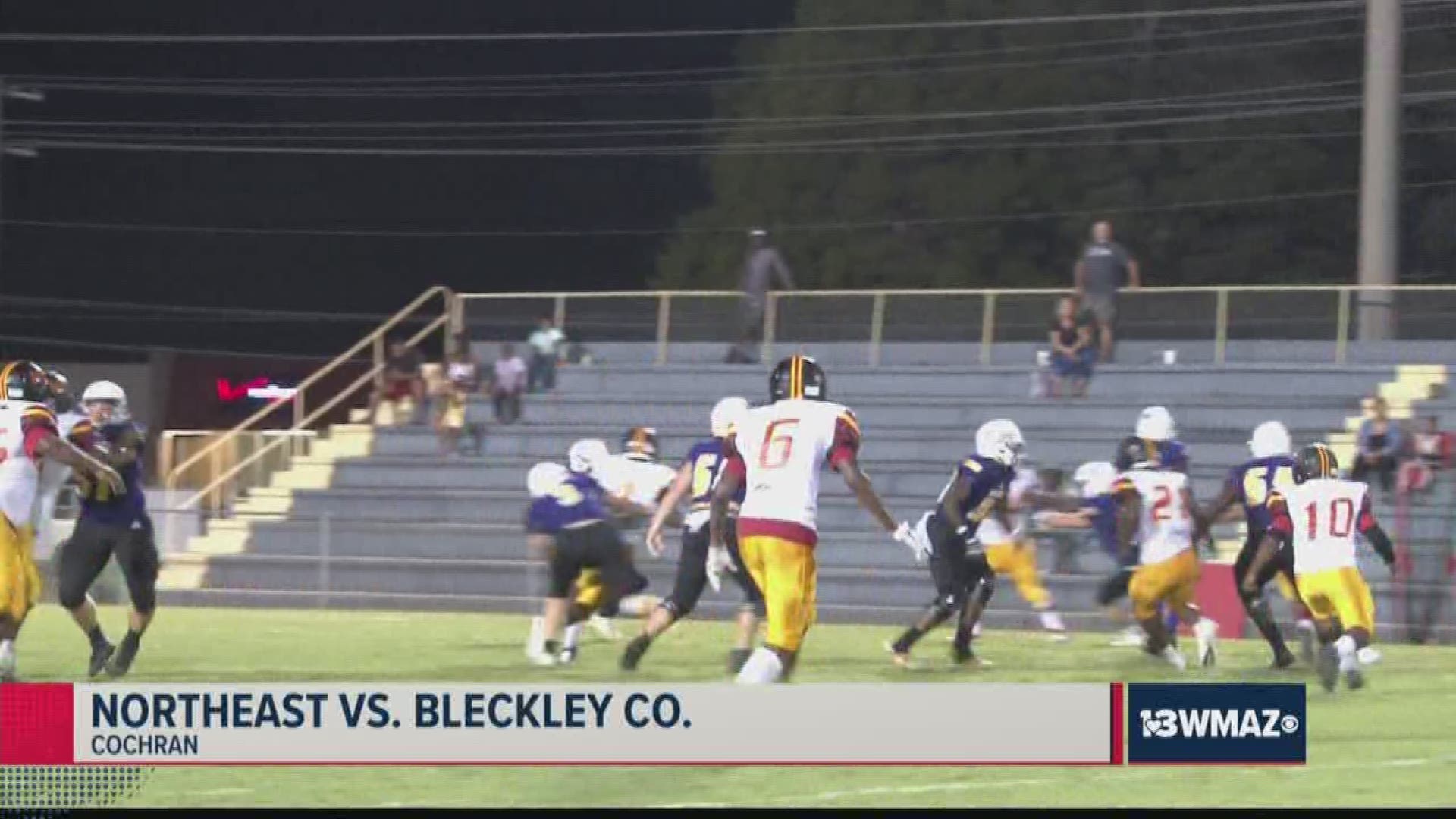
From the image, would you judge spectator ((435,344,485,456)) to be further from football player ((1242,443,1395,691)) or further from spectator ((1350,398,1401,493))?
football player ((1242,443,1395,691))

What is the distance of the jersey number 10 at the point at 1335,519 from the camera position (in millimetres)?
19516

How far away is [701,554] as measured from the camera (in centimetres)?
2103

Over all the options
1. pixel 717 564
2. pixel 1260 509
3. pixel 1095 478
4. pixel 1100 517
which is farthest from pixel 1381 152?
pixel 717 564

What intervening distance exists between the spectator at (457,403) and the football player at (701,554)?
15.4m

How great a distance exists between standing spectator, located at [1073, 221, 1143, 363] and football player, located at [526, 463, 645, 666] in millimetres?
13785

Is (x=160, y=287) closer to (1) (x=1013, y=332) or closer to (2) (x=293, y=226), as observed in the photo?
(2) (x=293, y=226)

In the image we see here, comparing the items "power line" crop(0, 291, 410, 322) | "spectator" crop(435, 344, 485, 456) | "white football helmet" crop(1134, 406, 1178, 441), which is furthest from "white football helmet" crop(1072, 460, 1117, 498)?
"power line" crop(0, 291, 410, 322)

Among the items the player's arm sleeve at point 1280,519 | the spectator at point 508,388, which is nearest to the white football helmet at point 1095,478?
the player's arm sleeve at point 1280,519

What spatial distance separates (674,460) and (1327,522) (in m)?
16.5

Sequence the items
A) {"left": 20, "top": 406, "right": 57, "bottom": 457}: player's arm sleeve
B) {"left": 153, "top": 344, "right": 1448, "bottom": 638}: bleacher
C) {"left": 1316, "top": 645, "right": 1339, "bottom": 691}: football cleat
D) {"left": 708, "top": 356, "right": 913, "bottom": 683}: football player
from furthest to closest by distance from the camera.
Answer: {"left": 153, "top": 344, "right": 1448, "bottom": 638}: bleacher, {"left": 1316, "top": 645, "right": 1339, "bottom": 691}: football cleat, {"left": 20, "top": 406, "right": 57, "bottom": 457}: player's arm sleeve, {"left": 708, "top": 356, "right": 913, "bottom": 683}: football player

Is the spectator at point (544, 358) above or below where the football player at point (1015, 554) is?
above

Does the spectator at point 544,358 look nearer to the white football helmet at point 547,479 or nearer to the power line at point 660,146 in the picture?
the power line at point 660,146

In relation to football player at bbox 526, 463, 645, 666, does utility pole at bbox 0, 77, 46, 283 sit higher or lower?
higher

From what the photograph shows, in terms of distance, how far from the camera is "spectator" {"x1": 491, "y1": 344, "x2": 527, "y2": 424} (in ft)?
126
